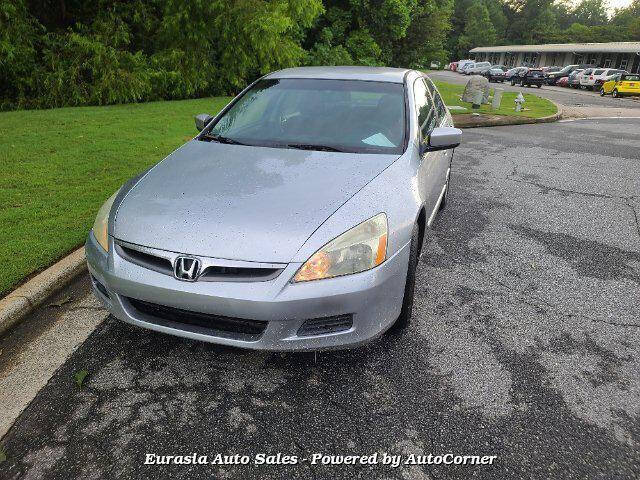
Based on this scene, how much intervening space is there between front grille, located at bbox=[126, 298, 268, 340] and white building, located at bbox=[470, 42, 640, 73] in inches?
1771

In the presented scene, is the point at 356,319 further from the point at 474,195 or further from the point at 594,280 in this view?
the point at 474,195

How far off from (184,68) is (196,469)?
13379 millimetres

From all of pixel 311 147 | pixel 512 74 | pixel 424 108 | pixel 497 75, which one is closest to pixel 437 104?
pixel 424 108

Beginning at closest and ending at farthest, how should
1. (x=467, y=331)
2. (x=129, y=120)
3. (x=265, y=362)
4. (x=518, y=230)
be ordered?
(x=265, y=362), (x=467, y=331), (x=518, y=230), (x=129, y=120)

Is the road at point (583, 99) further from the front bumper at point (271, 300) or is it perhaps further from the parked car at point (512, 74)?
the front bumper at point (271, 300)

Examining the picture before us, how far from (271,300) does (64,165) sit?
5186 millimetres

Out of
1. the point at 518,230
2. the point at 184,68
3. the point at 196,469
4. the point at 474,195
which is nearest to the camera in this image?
the point at 196,469

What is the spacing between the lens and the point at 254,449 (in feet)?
6.57

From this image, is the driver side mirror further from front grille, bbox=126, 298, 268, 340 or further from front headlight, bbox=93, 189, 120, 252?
front headlight, bbox=93, 189, 120, 252

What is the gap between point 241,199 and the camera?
2.43 meters

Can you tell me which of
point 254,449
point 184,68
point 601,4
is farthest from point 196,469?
point 601,4

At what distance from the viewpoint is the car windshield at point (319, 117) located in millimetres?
3184

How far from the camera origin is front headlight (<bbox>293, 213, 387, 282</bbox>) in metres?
2.11

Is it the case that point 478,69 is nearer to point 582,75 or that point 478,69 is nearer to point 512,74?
point 512,74
